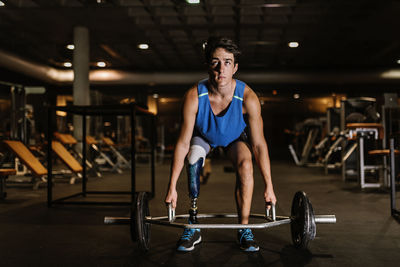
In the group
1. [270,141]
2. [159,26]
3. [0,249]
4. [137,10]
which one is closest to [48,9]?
[137,10]

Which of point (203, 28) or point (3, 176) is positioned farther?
point (203, 28)

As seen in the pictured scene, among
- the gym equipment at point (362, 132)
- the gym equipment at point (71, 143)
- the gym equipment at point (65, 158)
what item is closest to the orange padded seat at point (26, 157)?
the gym equipment at point (65, 158)

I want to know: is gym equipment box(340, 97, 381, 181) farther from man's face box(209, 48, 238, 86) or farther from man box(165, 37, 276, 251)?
man's face box(209, 48, 238, 86)

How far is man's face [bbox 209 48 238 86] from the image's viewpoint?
1969mm

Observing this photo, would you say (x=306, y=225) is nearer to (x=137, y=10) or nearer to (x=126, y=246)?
(x=126, y=246)

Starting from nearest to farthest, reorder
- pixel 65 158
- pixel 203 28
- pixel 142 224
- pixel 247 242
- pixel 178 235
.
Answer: pixel 142 224 < pixel 247 242 < pixel 178 235 < pixel 65 158 < pixel 203 28

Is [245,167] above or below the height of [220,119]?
below

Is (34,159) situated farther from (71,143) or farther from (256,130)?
(256,130)

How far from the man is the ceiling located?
5007 millimetres

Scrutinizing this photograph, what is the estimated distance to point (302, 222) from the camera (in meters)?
1.93

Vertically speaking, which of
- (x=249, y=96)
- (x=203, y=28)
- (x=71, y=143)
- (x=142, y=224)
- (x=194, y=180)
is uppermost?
(x=203, y=28)

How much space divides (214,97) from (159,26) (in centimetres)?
640

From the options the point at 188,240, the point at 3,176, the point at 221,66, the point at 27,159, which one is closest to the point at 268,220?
the point at 188,240

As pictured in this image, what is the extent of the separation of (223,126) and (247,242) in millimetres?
599
